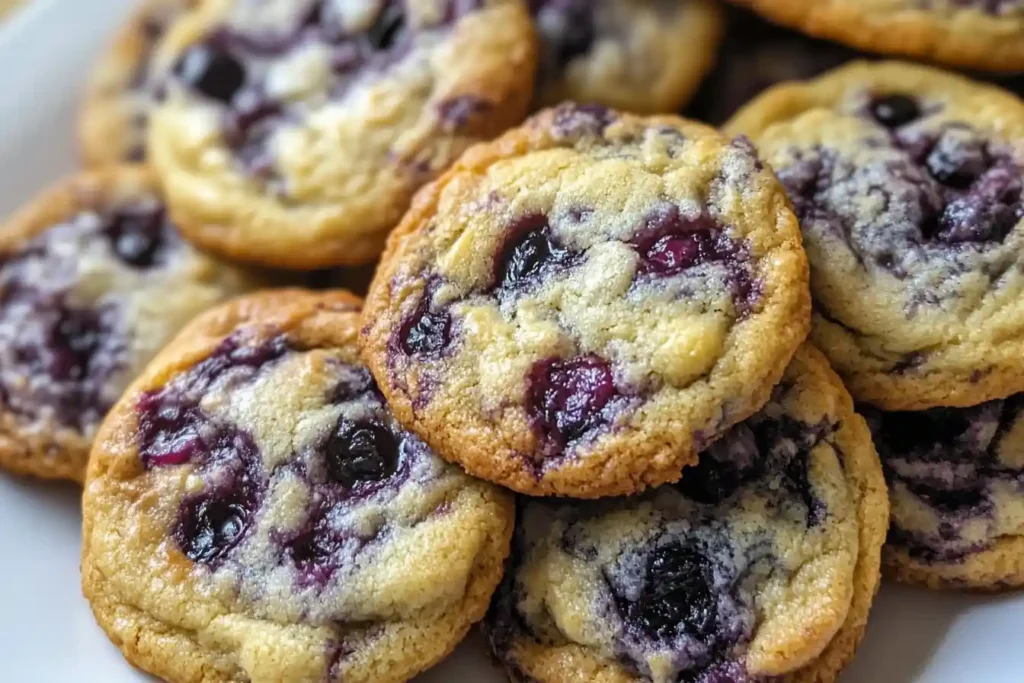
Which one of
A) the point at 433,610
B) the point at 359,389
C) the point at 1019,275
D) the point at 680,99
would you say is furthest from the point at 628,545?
the point at 680,99

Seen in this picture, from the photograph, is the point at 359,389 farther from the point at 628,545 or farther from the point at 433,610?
the point at 628,545

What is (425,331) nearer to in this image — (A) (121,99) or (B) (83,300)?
(B) (83,300)

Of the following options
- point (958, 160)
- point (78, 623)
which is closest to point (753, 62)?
point (958, 160)

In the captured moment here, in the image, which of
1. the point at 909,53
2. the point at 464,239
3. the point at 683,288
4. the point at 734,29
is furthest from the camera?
the point at 734,29

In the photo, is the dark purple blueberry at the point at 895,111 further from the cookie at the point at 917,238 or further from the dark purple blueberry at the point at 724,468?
the dark purple blueberry at the point at 724,468

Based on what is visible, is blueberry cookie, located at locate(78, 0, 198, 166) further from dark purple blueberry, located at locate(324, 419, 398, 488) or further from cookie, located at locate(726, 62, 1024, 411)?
cookie, located at locate(726, 62, 1024, 411)

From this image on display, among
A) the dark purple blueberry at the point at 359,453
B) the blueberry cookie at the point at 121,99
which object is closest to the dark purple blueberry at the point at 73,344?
the blueberry cookie at the point at 121,99
